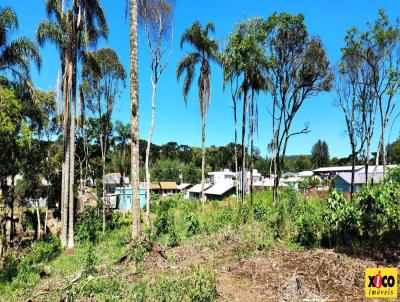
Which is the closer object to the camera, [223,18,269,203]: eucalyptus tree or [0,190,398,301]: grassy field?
[0,190,398,301]: grassy field

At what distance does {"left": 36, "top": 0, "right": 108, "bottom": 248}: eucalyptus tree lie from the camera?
16281 millimetres

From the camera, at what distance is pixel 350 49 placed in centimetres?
2089

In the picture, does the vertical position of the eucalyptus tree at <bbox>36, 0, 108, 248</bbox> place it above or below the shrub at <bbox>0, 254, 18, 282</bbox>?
above

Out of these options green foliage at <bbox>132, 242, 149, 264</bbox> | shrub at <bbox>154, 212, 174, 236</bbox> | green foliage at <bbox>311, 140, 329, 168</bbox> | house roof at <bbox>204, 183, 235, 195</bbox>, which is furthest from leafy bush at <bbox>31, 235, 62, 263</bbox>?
green foliage at <bbox>311, 140, 329, 168</bbox>

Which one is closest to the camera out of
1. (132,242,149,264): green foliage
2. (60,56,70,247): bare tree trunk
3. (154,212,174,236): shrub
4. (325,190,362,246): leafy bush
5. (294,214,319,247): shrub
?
(132,242,149,264): green foliage

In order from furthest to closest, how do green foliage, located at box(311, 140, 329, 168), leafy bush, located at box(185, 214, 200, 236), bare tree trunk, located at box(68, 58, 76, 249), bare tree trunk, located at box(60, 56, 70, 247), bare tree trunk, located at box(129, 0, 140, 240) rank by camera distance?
1. green foliage, located at box(311, 140, 329, 168)
2. bare tree trunk, located at box(68, 58, 76, 249)
3. bare tree trunk, located at box(60, 56, 70, 247)
4. leafy bush, located at box(185, 214, 200, 236)
5. bare tree trunk, located at box(129, 0, 140, 240)

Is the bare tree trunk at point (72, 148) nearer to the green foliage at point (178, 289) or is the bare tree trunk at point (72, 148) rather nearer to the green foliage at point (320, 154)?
the green foliage at point (178, 289)

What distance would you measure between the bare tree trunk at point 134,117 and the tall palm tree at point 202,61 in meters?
11.3

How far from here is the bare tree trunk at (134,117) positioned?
10172mm

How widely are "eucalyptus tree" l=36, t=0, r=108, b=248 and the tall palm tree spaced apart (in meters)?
6.32

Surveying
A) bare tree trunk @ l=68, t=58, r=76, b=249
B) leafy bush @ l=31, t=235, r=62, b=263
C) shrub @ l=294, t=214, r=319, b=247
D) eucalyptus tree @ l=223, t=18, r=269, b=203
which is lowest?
leafy bush @ l=31, t=235, r=62, b=263

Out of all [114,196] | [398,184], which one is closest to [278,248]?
[398,184]

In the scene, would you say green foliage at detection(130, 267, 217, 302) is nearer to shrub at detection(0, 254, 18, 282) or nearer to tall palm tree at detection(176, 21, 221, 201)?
shrub at detection(0, 254, 18, 282)

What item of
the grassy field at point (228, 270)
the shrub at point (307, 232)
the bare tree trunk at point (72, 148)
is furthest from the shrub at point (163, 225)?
the shrub at point (307, 232)
